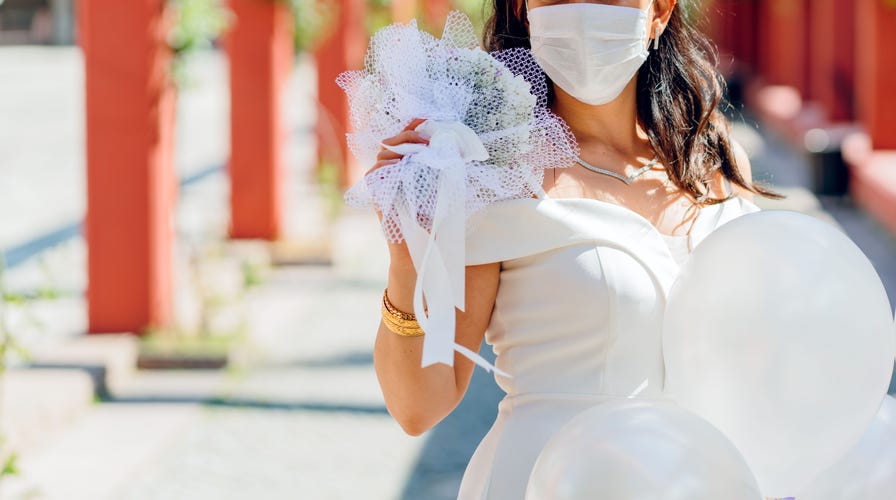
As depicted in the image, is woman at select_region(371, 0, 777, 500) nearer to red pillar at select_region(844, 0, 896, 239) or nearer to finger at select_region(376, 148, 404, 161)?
finger at select_region(376, 148, 404, 161)

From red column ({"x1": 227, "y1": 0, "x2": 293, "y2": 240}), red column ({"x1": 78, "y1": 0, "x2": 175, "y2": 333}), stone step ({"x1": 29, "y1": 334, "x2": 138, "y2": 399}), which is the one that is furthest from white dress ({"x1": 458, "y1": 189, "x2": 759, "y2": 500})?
red column ({"x1": 227, "y1": 0, "x2": 293, "y2": 240})

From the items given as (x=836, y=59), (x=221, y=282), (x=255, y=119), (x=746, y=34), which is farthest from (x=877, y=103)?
(x=746, y=34)

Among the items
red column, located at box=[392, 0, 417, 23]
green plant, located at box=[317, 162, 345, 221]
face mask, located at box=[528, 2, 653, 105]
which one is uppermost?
face mask, located at box=[528, 2, 653, 105]

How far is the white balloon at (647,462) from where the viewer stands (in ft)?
5.89

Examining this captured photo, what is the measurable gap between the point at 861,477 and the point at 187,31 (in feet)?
20.5

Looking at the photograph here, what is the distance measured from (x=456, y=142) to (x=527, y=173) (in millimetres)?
163

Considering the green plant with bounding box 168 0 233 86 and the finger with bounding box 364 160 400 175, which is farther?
the green plant with bounding box 168 0 233 86

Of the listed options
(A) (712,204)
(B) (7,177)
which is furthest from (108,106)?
(B) (7,177)

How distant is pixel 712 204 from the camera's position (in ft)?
7.72

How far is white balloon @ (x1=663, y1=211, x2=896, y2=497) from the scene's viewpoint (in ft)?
6.21

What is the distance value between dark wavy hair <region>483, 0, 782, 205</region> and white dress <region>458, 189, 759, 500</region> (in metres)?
0.28

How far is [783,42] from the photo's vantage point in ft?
90.0

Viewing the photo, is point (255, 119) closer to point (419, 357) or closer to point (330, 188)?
point (330, 188)

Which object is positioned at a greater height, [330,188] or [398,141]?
[398,141]
